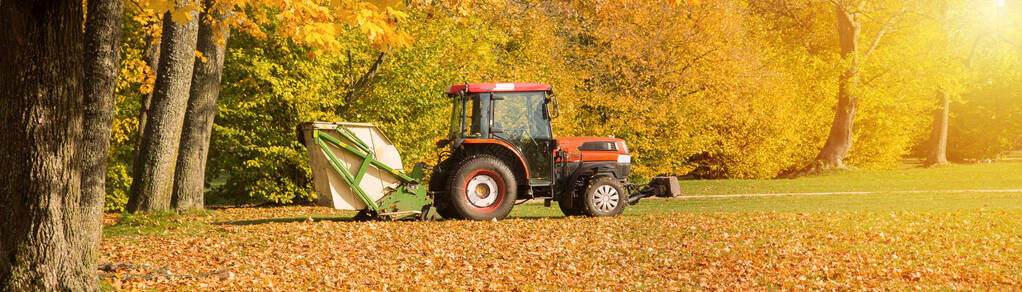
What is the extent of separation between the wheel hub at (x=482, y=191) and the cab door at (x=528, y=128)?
2.01 feet

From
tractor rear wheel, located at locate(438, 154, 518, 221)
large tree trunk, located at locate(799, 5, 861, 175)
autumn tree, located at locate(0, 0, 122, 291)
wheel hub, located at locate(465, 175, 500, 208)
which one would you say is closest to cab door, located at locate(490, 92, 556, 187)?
tractor rear wheel, located at locate(438, 154, 518, 221)

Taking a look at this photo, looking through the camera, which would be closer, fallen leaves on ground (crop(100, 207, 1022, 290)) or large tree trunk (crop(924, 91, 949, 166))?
fallen leaves on ground (crop(100, 207, 1022, 290))

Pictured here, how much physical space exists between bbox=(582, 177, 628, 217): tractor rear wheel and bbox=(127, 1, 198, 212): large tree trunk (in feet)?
21.1

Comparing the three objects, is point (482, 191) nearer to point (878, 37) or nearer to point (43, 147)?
point (43, 147)

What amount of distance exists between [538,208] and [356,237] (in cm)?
706

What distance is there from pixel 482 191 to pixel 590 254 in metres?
3.77

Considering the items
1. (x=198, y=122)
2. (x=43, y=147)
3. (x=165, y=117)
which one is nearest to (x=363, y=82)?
(x=198, y=122)

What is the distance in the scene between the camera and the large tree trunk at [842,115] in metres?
29.4

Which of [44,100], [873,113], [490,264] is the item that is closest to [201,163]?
[490,264]

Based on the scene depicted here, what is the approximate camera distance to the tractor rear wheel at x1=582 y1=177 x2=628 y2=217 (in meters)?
13.7

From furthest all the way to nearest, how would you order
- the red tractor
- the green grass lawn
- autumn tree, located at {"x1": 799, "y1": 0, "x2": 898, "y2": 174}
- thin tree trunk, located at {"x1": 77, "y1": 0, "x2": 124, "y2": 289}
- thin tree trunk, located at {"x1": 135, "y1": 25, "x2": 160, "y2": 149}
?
1. autumn tree, located at {"x1": 799, "y1": 0, "x2": 898, "y2": 174}
2. the green grass lawn
3. thin tree trunk, located at {"x1": 135, "y1": 25, "x2": 160, "y2": 149}
4. the red tractor
5. thin tree trunk, located at {"x1": 77, "y1": 0, "x2": 124, "y2": 289}

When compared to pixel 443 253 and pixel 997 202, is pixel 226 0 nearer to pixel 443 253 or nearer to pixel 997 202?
pixel 443 253

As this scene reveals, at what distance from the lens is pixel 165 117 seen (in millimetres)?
13297

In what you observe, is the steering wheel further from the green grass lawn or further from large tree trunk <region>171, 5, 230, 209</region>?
the green grass lawn
